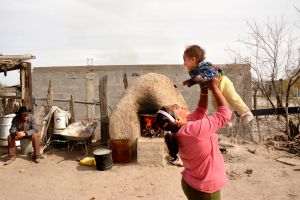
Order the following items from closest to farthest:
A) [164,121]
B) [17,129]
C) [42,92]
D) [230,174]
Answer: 1. [164,121]
2. [230,174]
3. [17,129]
4. [42,92]

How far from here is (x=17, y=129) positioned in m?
8.36

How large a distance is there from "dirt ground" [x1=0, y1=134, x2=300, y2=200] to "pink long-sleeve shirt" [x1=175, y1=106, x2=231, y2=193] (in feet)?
10.8

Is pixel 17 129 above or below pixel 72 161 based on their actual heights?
above

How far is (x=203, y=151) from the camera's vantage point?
244 cm

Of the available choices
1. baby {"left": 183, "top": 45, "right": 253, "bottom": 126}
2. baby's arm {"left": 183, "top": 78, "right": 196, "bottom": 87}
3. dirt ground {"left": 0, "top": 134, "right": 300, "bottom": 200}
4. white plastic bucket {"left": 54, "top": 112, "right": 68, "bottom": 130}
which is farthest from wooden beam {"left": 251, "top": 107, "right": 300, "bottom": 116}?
baby's arm {"left": 183, "top": 78, "right": 196, "bottom": 87}

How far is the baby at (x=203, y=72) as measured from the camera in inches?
92.3

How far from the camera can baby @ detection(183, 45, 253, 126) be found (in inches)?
92.3

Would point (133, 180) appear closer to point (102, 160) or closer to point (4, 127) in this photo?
point (102, 160)

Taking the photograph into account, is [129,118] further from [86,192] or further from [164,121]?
[164,121]

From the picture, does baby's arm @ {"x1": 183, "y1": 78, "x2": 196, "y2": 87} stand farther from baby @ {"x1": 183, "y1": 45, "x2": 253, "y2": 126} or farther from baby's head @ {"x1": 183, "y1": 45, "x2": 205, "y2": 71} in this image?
baby's head @ {"x1": 183, "y1": 45, "x2": 205, "y2": 71}

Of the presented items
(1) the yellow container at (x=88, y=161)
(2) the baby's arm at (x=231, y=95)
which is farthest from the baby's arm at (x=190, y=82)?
(1) the yellow container at (x=88, y=161)

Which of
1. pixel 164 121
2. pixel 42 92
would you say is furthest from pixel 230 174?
pixel 42 92

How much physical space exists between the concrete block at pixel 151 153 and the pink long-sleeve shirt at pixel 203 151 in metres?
4.81

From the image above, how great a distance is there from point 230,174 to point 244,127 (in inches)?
150
